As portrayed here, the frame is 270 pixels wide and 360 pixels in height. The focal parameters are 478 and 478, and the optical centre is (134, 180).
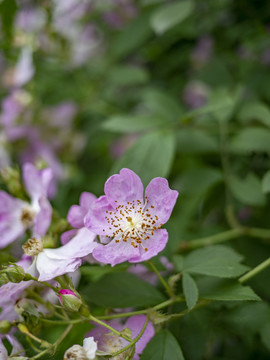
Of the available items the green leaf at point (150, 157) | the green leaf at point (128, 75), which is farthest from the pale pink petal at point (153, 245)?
the green leaf at point (128, 75)

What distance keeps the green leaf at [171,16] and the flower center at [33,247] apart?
2.07ft

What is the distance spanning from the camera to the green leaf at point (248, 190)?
1044 millimetres

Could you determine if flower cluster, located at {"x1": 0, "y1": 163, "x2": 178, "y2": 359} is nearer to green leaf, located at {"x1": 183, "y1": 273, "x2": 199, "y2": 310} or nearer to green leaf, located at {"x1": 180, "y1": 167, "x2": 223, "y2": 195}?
green leaf, located at {"x1": 183, "y1": 273, "x2": 199, "y2": 310}

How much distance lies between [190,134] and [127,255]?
565 mm

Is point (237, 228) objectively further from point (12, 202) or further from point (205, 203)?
point (12, 202)

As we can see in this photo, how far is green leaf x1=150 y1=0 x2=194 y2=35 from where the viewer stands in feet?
3.84

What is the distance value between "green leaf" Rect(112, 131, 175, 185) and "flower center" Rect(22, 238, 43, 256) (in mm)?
257

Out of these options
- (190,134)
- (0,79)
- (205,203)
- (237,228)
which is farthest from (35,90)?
(237,228)

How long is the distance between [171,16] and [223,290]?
0.73m

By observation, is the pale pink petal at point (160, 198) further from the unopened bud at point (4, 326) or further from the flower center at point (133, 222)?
the unopened bud at point (4, 326)

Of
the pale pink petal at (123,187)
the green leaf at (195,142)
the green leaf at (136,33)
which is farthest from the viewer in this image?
the green leaf at (136,33)

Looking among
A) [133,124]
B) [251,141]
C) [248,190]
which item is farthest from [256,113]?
[133,124]

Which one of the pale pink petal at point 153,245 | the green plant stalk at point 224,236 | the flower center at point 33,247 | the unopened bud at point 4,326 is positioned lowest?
the green plant stalk at point 224,236

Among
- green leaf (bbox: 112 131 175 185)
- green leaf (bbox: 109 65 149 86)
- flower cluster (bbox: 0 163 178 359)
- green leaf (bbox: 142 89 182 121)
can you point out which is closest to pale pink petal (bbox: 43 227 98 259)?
flower cluster (bbox: 0 163 178 359)
